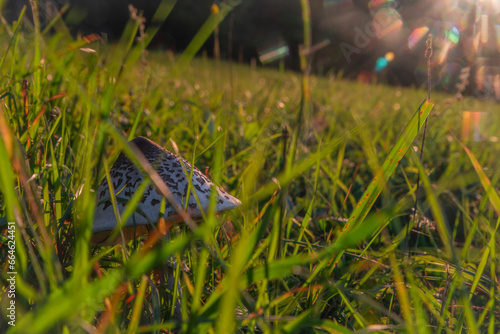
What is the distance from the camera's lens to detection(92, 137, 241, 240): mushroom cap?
772 millimetres

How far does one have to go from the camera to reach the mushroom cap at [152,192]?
2.53 feet

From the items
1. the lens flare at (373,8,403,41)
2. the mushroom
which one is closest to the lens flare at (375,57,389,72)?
the lens flare at (373,8,403,41)

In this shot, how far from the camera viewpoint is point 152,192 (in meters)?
0.81

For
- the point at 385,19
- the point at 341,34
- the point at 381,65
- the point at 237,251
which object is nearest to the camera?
the point at 237,251

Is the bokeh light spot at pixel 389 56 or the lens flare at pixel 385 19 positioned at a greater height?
the lens flare at pixel 385 19

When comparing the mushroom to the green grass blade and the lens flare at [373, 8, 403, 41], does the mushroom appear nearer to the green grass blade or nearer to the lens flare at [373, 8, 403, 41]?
the green grass blade

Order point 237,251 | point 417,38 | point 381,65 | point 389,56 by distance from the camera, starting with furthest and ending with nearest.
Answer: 1. point 381,65
2. point 389,56
3. point 417,38
4. point 237,251

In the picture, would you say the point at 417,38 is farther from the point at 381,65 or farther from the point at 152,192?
the point at 152,192

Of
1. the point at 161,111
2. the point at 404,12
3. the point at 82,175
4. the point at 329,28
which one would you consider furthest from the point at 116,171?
the point at 329,28

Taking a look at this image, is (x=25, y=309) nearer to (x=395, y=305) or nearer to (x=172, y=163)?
(x=172, y=163)

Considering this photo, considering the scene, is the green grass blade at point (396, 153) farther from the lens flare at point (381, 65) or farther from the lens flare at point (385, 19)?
the lens flare at point (381, 65)

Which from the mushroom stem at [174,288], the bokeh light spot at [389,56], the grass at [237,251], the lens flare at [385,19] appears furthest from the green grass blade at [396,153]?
the bokeh light spot at [389,56]

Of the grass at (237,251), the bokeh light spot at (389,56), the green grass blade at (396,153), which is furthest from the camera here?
the bokeh light spot at (389,56)

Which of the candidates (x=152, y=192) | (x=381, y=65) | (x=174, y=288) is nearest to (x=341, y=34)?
(x=381, y=65)
